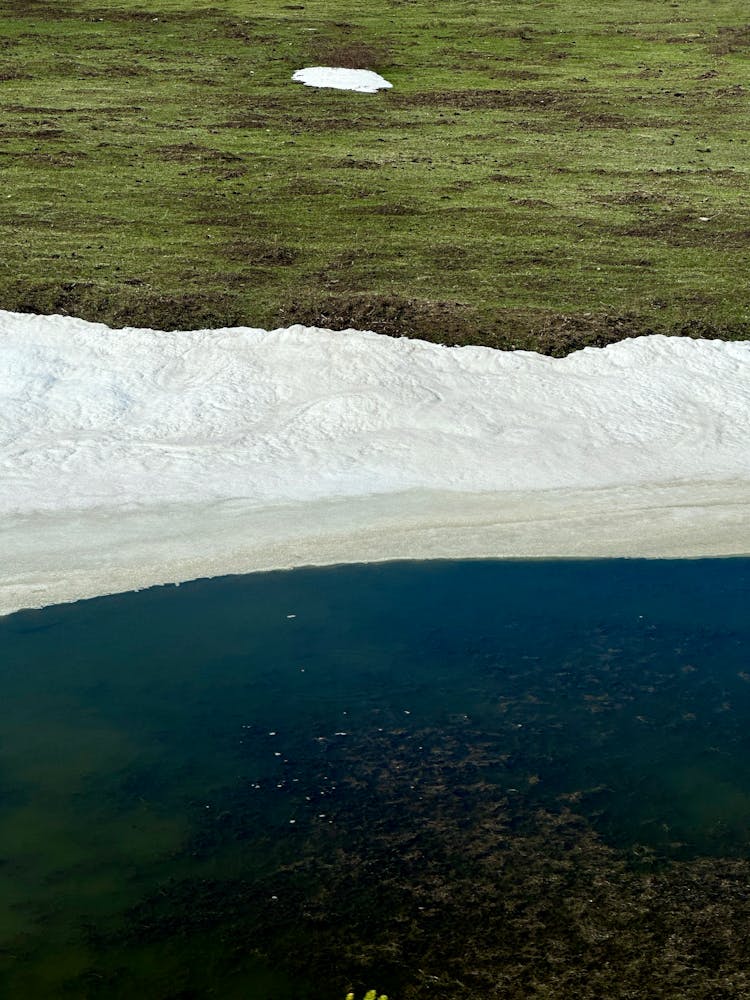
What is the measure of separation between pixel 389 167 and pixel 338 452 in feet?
74.3

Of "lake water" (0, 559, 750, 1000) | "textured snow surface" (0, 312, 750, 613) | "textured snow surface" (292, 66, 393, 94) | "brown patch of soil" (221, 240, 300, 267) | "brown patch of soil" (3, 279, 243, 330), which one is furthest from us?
"textured snow surface" (292, 66, 393, 94)

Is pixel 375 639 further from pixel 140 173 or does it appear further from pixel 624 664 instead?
pixel 140 173

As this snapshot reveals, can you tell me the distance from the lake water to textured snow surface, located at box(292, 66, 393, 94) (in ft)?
132

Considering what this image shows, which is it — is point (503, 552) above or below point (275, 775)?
above

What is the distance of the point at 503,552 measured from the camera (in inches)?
869

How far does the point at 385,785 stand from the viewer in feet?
51.0

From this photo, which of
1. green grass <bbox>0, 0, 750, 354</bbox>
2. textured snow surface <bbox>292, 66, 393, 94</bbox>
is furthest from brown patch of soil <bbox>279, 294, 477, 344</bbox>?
textured snow surface <bbox>292, 66, 393, 94</bbox>

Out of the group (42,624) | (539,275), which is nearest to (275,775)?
(42,624)

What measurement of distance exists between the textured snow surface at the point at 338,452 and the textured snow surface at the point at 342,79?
1202 inches

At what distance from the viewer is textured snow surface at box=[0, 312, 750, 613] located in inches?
876

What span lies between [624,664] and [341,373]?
1172 centimetres

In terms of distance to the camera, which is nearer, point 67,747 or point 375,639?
point 67,747

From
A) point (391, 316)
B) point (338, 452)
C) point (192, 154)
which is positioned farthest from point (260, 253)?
point (192, 154)

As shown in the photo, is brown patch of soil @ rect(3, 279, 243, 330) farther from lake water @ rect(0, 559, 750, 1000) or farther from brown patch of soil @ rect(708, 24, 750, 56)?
brown patch of soil @ rect(708, 24, 750, 56)
